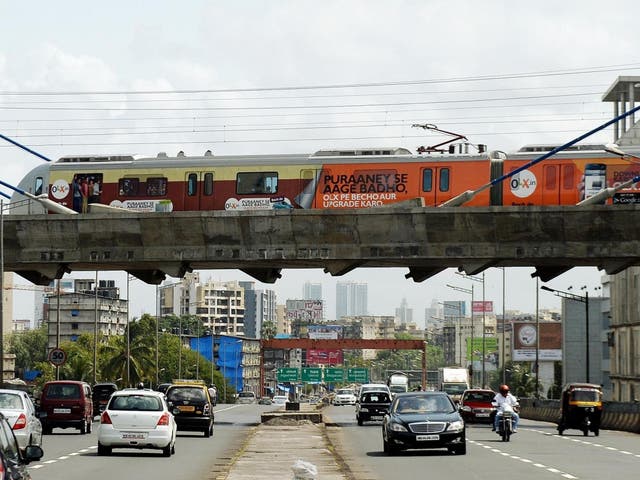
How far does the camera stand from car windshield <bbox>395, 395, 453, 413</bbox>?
3169 centimetres

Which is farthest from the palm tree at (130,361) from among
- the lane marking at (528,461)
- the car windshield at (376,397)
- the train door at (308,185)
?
the lane marking at (528,461)

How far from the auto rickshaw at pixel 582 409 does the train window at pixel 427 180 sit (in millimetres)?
8002

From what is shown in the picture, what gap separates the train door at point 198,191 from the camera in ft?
161

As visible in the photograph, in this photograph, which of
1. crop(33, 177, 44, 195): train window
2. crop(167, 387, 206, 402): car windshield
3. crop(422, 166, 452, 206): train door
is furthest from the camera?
crop(33, 177, 44, 195): train window

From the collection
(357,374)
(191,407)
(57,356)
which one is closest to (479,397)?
(57,356)

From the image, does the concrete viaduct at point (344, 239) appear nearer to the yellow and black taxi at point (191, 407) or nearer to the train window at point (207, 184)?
the train window at point (207, 184)

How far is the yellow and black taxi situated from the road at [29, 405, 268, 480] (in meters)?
1.20

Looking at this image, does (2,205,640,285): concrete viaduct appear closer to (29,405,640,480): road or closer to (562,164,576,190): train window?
(562,164,576,190): train window

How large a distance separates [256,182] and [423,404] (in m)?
18.5

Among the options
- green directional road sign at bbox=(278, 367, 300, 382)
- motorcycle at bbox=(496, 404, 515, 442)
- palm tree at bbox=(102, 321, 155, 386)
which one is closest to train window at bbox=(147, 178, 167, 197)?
motorcycle at bbox=(496, 404, 515, 442)

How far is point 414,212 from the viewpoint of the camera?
43969mm

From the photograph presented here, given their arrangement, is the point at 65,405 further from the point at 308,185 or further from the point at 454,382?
the point at 454,382

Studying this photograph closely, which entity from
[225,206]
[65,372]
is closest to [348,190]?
[225,206]

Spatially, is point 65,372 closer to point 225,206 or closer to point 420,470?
point 225,206
